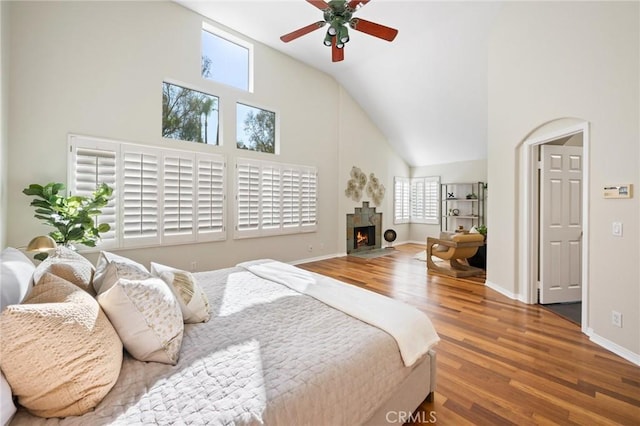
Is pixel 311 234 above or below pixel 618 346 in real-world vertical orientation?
above

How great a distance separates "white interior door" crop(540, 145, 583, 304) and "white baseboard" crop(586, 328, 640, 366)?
904mm

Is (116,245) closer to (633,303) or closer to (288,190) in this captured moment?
Result: (288,190)

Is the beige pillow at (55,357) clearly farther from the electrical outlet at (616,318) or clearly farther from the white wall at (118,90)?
the electrical outlet at (616,318)

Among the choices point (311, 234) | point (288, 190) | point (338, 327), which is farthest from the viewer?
point (311, 234)

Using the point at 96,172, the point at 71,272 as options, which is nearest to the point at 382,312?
the point at 71,272

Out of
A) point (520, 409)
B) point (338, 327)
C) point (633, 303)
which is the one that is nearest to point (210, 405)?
point (338, 327)

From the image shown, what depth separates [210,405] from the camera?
93 centimetres

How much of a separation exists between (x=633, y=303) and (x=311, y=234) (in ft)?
15.3

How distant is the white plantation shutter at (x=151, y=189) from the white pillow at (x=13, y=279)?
2.32 m

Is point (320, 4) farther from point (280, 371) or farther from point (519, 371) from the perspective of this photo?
point (519, 371)

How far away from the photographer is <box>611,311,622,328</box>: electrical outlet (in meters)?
2.32

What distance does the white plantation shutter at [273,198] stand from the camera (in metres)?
4.84

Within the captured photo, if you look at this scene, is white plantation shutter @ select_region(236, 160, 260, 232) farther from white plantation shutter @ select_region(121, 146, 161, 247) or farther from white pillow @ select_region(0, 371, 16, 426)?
white pillow @ select_region(0, 371, 16, 426)

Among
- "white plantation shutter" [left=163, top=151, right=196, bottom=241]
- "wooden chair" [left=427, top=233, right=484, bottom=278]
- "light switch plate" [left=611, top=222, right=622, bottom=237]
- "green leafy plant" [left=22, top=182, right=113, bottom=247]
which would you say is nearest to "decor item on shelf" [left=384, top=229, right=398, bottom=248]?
"wooden chair" [left=427, top=233, right=484, bottom=278]
